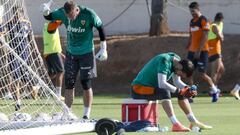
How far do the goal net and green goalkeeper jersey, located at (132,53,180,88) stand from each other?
1322 mm

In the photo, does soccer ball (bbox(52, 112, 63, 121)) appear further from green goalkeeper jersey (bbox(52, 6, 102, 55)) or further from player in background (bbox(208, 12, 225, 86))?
player in background (bbox(208, 12, 225, 86))

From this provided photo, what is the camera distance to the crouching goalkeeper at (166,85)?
1367cm

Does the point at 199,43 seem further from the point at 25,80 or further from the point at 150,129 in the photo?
the point at 25,80

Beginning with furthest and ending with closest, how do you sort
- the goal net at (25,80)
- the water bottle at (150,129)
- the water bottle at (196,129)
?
the water bottle at (196,129) → the water bottle at (150,129) → the goal net at (25,80)

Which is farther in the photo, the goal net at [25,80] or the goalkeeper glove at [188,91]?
the goalkeeper glove at [188,91]

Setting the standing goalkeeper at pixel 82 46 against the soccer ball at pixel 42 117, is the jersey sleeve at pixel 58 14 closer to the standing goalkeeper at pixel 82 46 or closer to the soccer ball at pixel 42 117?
the standing goalkeeper at pixel 82 46

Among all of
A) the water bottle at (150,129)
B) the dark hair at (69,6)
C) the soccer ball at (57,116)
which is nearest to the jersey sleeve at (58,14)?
the dark hair at (69,6)

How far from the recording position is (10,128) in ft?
41.2

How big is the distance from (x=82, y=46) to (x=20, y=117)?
2681mm

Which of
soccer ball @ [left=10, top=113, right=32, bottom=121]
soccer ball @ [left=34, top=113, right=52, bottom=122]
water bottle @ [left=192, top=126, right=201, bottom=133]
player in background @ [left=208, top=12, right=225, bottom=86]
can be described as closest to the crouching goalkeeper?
water bottle @ [left=192, top=126, right=201, bottom=133]

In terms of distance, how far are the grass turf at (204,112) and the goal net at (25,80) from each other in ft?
3.81

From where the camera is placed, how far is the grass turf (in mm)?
14414

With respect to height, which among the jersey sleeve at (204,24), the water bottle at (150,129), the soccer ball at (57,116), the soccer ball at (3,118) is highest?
the jersey sleeve at (204,24)

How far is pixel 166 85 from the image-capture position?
45.1ft
